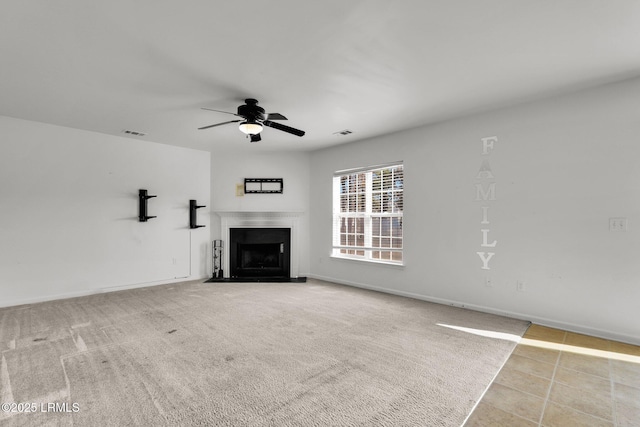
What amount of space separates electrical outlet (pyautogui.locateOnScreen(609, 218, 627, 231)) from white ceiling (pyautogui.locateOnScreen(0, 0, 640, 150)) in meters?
1.44

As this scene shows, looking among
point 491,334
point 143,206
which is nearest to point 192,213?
point 143,206

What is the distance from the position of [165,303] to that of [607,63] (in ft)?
18.9

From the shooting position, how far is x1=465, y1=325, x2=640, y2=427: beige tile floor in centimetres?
182

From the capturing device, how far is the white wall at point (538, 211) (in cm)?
298

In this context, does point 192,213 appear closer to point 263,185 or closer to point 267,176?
point 263,185

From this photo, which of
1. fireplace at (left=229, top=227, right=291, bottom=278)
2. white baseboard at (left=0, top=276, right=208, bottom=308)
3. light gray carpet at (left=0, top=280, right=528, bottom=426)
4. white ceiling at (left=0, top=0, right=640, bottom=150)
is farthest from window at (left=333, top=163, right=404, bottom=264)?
white baseboard at (left=0, top=276, right=208, bottom=308)

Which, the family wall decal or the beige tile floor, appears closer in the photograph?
the beige tile floor

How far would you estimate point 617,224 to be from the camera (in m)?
3.00

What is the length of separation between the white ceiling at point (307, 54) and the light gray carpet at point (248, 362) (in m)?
2.63

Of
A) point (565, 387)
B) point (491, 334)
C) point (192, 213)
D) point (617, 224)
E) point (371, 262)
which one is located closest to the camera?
point (565, 387)

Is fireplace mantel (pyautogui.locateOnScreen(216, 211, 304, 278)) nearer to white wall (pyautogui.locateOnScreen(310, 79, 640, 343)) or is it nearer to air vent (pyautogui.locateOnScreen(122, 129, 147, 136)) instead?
air vent (pyautogui.locateOnScreen(122, 129, 147, 136))

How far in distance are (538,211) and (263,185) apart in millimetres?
4700

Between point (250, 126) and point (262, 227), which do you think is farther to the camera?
point (262, 227)

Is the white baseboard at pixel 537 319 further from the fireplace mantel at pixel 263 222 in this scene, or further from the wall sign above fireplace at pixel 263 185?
the wall sign above fireplace at pixel 263 185
